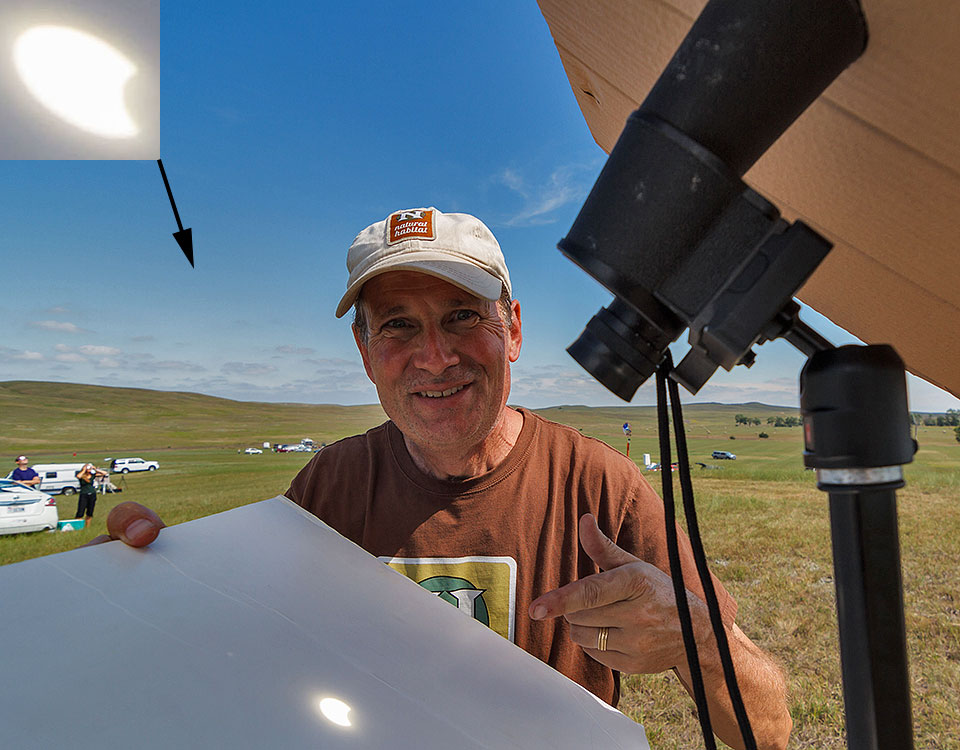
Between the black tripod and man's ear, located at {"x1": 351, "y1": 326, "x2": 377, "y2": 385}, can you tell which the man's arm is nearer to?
the black tripod

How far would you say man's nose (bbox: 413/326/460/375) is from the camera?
4.14 ft

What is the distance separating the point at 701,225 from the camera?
28cm

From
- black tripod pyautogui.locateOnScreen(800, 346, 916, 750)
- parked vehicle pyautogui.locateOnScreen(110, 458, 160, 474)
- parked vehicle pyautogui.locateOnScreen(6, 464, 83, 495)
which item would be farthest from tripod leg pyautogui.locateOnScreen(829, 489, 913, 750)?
parked vehicle pyautogui.locateOnScreen(110, 458, 160, 474)

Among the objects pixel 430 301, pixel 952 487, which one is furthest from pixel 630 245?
pixel 952 487

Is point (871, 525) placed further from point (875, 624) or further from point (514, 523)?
point (514, 523)

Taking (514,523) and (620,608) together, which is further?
(514,523)

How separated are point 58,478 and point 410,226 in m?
22.7

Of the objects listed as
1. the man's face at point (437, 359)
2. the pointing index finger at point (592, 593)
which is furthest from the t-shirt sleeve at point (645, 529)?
the pointing index finger at point (592, 593)

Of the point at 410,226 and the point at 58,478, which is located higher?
the point at 58,478

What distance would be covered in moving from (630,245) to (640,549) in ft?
3.51

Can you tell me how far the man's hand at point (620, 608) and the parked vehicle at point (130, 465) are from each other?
1041 inches

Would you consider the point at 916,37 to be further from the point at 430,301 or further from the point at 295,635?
the point at 430,301

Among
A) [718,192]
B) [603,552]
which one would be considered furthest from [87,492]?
[718,192]

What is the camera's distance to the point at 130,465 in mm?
22750
